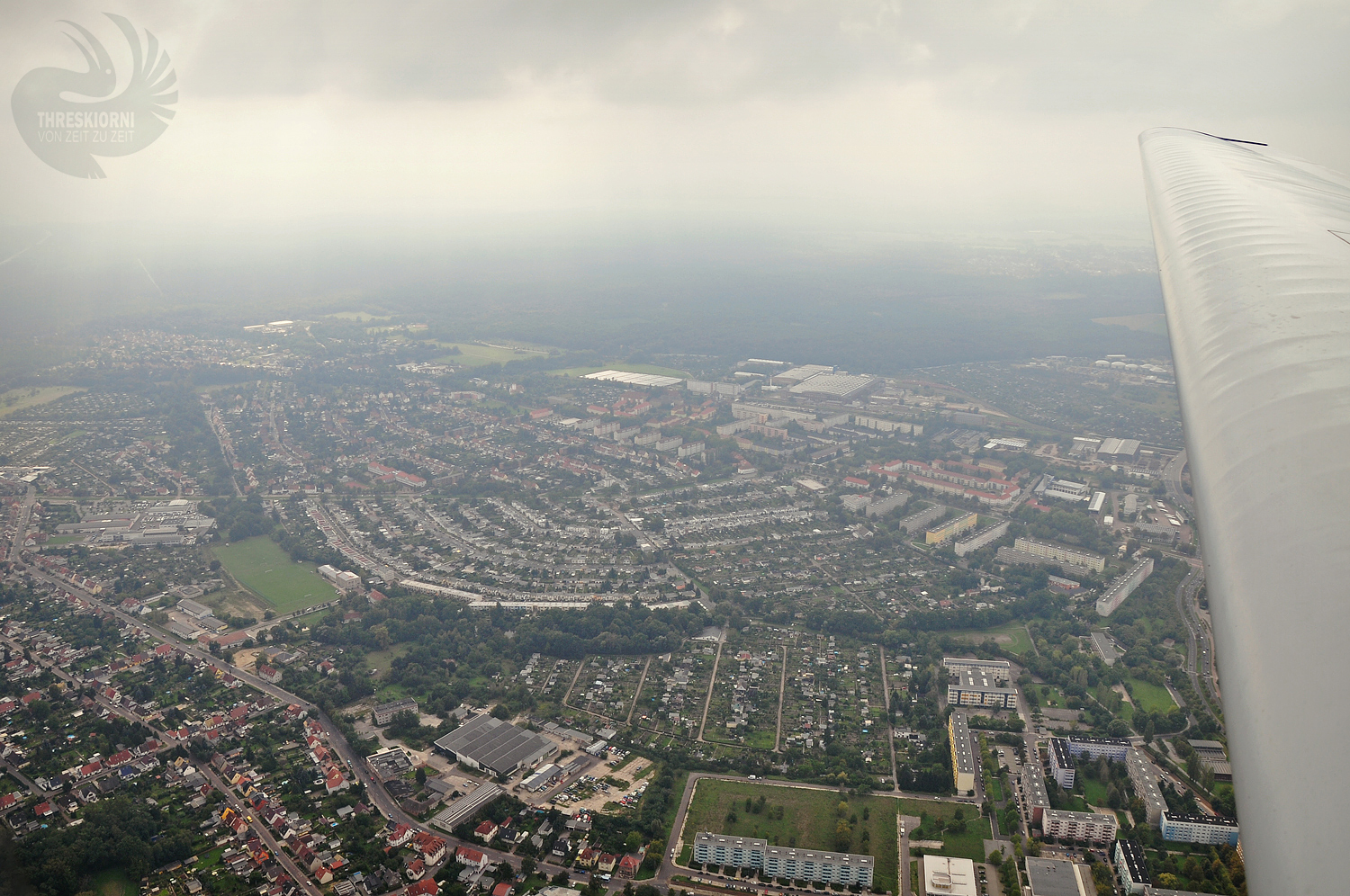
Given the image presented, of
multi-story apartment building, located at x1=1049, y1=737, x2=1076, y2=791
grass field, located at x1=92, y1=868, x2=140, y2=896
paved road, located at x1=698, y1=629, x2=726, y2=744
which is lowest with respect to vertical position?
grass field, located at x1=92, y1=868, x2=140, y2=896

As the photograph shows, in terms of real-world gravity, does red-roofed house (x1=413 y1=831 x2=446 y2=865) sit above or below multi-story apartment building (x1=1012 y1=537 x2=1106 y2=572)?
below

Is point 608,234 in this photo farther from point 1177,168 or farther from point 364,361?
point 1177,168

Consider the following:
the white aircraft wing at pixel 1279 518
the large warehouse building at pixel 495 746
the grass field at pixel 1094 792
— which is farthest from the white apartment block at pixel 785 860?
the white aircraft wing at pixel 1279 518

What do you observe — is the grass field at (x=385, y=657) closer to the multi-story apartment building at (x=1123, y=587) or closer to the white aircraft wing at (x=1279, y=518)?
the multi-story apartment building at (x=1123, y=587)

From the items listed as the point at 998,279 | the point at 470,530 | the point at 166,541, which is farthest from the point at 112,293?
the point at 998,279

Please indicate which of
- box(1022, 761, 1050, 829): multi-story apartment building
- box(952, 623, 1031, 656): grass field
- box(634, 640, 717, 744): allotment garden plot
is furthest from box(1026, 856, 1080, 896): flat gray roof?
box(952, 623, 1031, 656): grass field

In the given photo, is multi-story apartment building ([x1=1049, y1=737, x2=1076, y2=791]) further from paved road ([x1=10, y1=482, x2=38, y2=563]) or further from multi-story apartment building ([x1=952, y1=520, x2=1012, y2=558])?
paved road ([x1=10, y1=482, x2=38, y2=563])

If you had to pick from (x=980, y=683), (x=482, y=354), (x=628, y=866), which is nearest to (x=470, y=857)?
(x=628, y=866)

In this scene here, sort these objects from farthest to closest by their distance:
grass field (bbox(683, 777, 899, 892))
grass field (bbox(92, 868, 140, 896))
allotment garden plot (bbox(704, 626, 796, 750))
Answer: allotment garden plot (bbox(704, 626, 796, 750)), grass field (bbox(683, 777, 899, 892)), grass field (bbox(92, 868, 140, 896))

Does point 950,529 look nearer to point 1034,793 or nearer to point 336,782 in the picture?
point 1034,793
